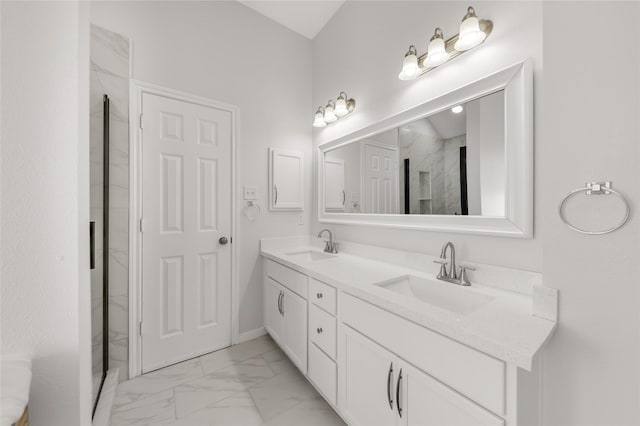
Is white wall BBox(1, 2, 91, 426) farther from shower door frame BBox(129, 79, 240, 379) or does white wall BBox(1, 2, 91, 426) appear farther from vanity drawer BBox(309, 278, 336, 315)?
shower door frame BBox(129, 79, 240, 379)

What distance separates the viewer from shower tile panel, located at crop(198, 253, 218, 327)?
2.00 metres

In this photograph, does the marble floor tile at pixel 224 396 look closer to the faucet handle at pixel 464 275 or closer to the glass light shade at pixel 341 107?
the faucet handle at pixel 464 275

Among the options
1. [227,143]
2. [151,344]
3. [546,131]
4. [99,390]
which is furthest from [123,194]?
[546,131]

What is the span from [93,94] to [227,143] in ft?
2.84

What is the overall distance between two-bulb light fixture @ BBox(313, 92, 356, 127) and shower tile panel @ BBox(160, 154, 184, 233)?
127cm

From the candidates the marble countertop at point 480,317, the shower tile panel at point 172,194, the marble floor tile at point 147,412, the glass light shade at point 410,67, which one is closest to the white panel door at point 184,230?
the shower tile panel at point 172,194

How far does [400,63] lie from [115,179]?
2112 mm

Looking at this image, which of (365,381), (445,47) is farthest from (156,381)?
(445,47)

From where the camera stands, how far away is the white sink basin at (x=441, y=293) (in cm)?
114

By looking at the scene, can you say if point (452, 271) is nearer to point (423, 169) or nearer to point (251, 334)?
point (423, 169)

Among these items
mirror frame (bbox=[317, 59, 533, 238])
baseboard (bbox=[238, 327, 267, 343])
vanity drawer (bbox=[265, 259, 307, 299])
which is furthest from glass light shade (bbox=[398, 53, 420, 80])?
baseboard (bbox=[238, 327, 267, 343])

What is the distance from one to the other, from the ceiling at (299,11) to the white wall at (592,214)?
201cm

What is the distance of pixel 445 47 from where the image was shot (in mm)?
1357

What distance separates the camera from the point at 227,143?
2.11m
